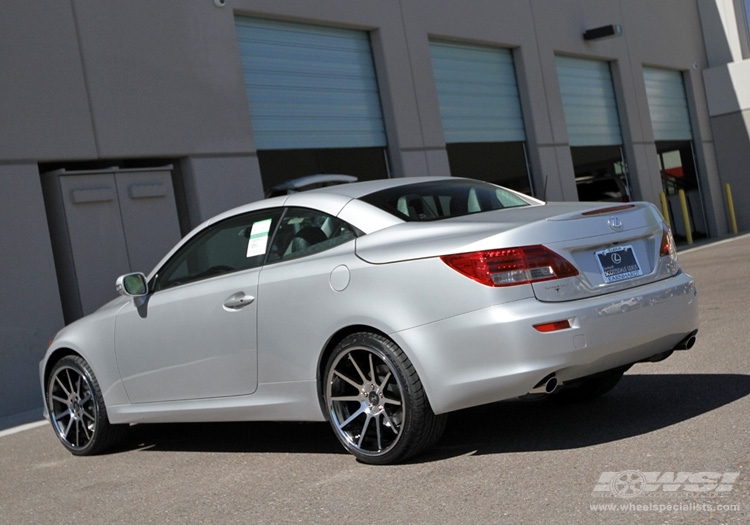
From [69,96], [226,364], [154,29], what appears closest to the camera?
[226,364]

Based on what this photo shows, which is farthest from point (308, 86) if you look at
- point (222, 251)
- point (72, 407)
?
point (222, 251)

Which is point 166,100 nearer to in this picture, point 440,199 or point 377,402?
point 440,199

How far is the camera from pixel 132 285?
6.50 meters

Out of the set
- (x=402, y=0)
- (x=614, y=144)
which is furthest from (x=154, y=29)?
(x=614, y=144)

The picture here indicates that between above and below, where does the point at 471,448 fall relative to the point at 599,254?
below

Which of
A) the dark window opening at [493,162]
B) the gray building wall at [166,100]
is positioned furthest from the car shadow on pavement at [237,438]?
the dark window opening at [493,162]

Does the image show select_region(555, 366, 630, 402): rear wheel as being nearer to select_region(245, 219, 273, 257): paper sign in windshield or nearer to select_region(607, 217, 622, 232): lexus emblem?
select_region(607, 217, 622, 232): lexus emblem

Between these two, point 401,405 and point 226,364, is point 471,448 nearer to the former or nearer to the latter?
point 401,405

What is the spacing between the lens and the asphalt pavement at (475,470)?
163 inches

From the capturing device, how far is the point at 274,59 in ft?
46.6

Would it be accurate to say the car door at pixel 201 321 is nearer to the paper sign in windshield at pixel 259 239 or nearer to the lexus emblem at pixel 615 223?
the paper sign in windshield at pixel 259 239

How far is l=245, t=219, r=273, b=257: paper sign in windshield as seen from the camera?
19.7ft

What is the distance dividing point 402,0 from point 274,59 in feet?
10.8

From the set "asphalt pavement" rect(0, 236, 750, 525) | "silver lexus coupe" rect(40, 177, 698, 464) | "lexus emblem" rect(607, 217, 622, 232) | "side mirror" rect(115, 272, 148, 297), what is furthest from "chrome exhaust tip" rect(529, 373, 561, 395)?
"side mirror" rect(115, 272, 148, 297)
